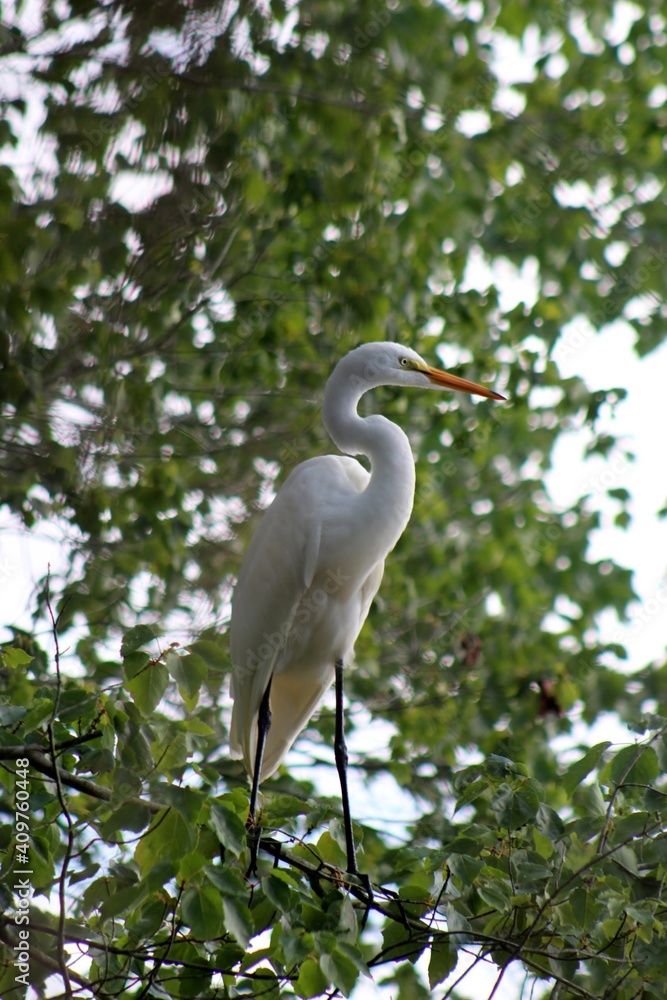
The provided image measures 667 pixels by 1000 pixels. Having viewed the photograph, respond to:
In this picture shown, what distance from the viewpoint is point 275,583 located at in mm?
2574

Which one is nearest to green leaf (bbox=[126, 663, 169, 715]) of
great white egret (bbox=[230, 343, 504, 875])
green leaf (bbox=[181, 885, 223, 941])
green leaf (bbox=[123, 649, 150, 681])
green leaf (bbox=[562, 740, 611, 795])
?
green leaf (bbox=[123, 649, 150, 681])

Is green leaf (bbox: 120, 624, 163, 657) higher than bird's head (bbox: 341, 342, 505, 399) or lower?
lower

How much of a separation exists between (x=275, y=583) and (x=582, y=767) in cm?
107

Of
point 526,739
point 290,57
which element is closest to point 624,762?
point 526,739

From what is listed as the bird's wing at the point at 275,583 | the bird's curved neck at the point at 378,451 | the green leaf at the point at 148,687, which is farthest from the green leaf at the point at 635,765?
the bird's wing at the point at 275,583

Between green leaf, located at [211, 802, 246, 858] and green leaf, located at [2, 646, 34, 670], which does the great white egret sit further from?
green leaf, located at [211, 802, 246, 858]

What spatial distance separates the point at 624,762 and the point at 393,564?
98.4 inches

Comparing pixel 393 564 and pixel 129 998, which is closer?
pixel 129 998

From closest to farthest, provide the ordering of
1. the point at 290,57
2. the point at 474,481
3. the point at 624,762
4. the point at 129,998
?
the point at 624,762 → the point at 129,998 → the point at 290,57 → the point at 474,481

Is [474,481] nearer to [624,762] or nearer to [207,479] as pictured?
[207,479]

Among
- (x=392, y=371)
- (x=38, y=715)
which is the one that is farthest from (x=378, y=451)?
(x=38, y=715)

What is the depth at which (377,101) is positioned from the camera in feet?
13.5

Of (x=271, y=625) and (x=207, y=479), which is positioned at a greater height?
(x=207, y=479)

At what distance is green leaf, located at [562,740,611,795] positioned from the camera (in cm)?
168
